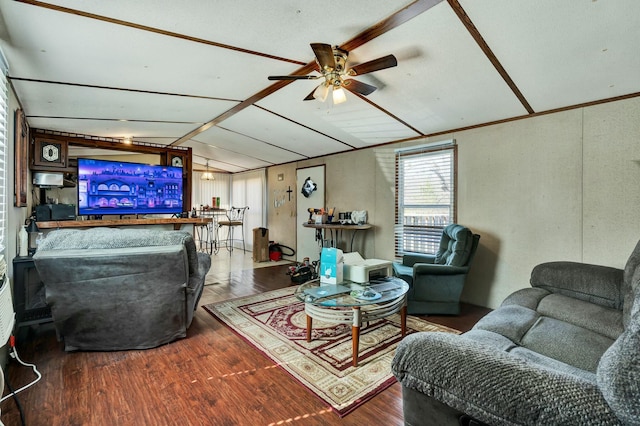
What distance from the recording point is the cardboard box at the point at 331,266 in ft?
9.30

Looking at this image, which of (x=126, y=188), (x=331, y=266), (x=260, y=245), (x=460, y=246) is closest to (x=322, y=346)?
(x=331, y=266)

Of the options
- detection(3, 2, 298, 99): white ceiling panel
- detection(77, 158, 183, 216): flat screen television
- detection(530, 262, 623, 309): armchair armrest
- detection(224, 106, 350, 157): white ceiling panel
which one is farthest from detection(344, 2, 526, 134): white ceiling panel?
detection(77, 158, 183, 216): flat screen television

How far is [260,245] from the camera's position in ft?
21.4

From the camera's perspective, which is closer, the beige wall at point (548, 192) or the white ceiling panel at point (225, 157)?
the beige wall at point (548, 192)

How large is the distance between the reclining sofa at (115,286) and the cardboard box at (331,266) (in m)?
1.20

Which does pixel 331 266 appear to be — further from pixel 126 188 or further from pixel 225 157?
pixel 225 157

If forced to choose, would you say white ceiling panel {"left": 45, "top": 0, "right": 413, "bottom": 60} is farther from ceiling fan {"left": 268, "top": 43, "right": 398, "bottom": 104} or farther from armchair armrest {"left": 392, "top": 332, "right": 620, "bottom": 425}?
armchair armrest {"left": 392, "top": 332, "right": 620, "bottom": 425}

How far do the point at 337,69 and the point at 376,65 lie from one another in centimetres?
33

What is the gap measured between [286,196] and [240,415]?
5.24 m

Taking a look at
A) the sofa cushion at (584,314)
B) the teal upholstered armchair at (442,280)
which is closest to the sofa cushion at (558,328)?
the sofa cushion at (584,314)

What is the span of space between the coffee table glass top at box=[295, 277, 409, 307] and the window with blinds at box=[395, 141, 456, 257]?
1505 mm

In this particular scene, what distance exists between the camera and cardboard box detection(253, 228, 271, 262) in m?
6.52

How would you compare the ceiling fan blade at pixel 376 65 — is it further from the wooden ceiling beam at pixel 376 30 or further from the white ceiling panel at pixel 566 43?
the white ceiling panel at pixel 566 43

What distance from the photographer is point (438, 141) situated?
4043 mm
